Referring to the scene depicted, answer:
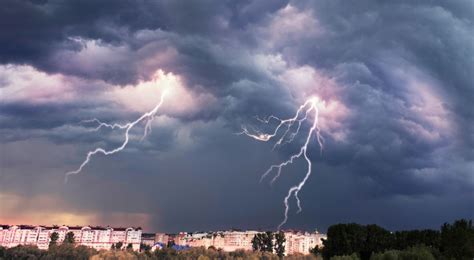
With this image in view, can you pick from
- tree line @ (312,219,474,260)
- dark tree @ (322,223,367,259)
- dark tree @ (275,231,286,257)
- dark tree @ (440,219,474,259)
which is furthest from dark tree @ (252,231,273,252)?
dark tree @ (440,219,474,259)

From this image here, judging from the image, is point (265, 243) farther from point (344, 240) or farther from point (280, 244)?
point (344, 240)

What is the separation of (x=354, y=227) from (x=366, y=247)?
392 cm

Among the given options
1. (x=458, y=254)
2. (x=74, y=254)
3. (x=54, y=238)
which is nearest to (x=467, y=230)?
(x=458, y=254)

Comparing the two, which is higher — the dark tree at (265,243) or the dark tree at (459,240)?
the dark tree at (265,243)

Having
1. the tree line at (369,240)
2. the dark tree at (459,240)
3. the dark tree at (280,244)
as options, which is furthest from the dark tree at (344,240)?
the dark tree at (280,244)

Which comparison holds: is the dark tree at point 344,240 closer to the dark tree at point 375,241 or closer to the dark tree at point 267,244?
the dark tree at point 375,241

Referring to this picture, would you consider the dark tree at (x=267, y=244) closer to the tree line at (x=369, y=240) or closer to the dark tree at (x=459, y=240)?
the tree line at (x=369, y=240)

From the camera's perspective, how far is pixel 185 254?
463ft

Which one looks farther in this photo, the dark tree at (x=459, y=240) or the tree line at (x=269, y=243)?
the tree line at (x=269, y=243)

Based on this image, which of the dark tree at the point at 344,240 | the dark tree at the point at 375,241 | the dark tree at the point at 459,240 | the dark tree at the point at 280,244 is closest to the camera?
the dark tree at the point at 459,240

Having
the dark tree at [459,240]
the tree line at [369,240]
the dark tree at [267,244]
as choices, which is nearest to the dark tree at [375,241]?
the tree line at [369,240]

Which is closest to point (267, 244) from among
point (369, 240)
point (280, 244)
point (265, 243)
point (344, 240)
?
point (265, 243)

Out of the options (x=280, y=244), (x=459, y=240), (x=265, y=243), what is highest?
(x=265, y=243)

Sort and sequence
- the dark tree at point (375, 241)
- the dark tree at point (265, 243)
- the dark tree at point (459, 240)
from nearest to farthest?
1. the dark tree at point (459, 240)
2. the dark tree at point (375, 241)
3. the dark tree at point (265, 243)
